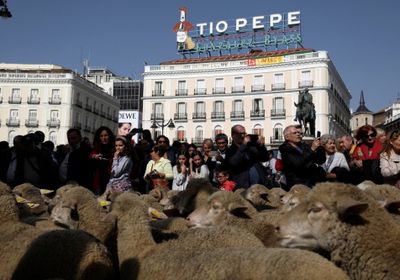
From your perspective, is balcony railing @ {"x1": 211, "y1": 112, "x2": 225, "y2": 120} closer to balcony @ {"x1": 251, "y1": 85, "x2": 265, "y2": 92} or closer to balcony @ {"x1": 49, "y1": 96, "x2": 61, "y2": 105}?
balcony @ {"x1": 251, "y1": 85, "x2": 265, "y2": 92}

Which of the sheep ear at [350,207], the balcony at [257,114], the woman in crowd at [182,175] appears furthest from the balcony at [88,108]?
the sheep ear at [350,207]

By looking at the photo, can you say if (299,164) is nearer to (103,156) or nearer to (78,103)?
(103,156)

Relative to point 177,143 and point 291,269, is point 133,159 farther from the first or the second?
point 291,269

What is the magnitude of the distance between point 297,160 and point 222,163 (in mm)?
1372

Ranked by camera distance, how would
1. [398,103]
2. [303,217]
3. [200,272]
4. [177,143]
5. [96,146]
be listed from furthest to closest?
[398,103] < [177,143] < [96,146] < [303,217] < [200,272]

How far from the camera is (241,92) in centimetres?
5784

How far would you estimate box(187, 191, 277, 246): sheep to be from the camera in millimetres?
5129

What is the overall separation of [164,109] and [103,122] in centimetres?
1532

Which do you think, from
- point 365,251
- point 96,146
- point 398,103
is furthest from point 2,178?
point 398,103

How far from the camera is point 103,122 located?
234 feet

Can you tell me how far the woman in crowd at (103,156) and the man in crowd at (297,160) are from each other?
2.56m

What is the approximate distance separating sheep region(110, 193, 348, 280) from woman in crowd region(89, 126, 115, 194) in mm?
2633

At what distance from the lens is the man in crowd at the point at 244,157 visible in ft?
22.5

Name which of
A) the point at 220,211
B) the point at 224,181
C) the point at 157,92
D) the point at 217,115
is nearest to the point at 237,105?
the point at 217,115
